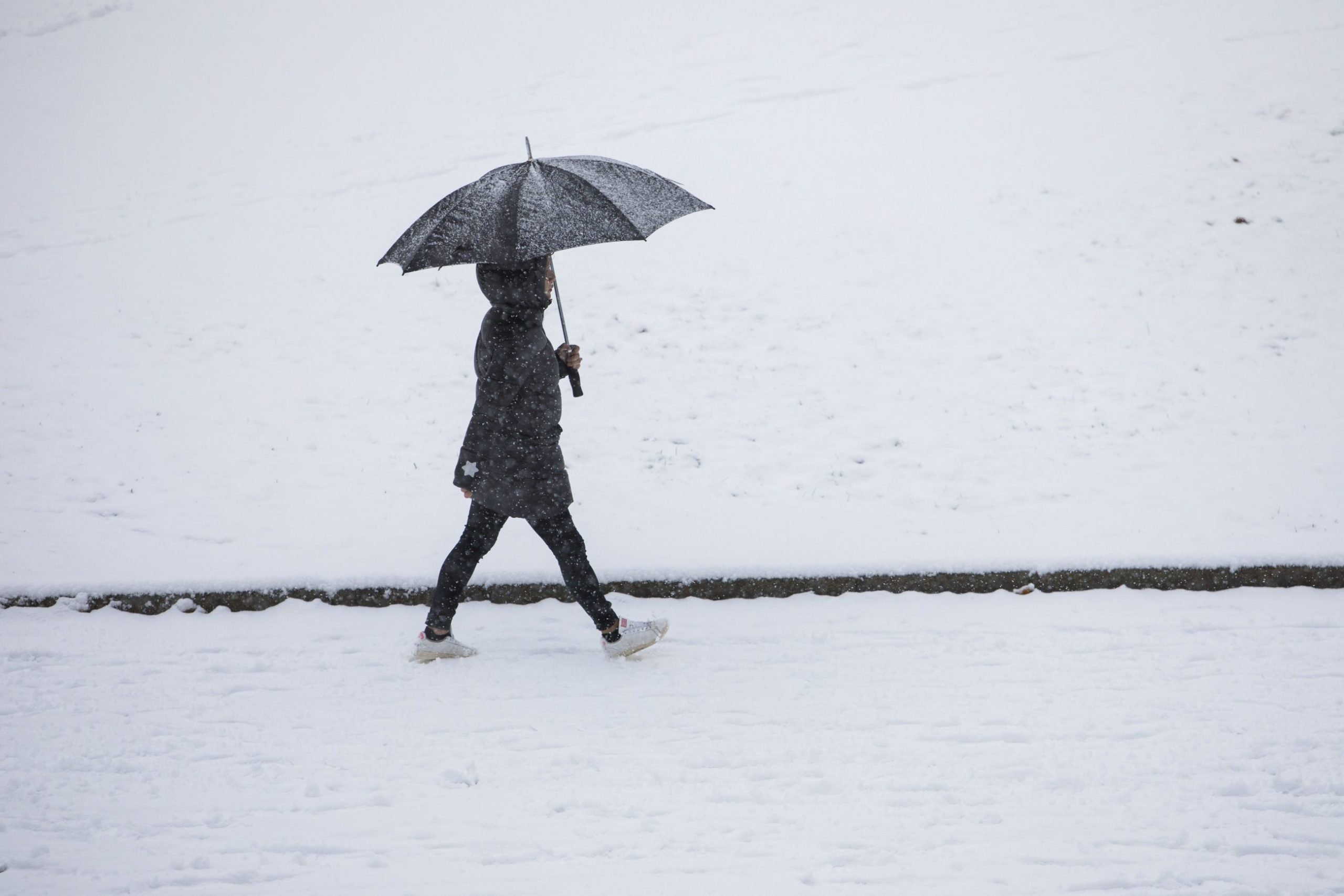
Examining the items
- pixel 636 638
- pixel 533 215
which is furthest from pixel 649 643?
pixel 533 215

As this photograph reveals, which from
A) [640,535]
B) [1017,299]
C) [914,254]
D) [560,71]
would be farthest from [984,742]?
[560,71]

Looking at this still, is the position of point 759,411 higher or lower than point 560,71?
lower

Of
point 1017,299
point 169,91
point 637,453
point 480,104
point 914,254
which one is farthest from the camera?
point 169,91

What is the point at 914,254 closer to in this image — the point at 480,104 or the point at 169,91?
the point at 480,104

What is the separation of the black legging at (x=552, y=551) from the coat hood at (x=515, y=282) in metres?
0.93

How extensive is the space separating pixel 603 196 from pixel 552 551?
5.22 ft

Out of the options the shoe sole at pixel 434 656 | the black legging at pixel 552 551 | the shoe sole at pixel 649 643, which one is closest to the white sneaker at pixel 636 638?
the shoe sole at pixel 649 643

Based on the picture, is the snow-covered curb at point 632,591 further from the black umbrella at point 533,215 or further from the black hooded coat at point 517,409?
the black umbrella at point 533,215

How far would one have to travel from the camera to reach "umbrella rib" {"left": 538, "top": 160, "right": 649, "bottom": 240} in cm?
392

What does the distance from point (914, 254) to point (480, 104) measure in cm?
694

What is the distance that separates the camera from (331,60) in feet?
47.8

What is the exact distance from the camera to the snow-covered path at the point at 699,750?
313 cm

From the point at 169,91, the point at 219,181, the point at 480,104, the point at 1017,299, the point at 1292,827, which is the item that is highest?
the point at 169,91

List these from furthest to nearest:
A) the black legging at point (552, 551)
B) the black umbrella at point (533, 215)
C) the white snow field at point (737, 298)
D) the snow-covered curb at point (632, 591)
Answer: the white snow field at point (737, 298), the snow-covered curb at point (632, 591), the black legging at point (552, 551), the black umbrella at point (533, 215)
